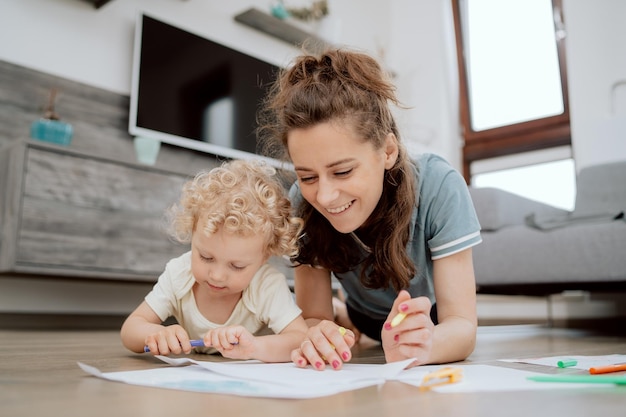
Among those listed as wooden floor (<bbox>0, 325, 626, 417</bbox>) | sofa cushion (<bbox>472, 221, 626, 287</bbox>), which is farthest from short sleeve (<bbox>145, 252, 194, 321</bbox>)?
sofa cushion (<bbox>472, 221, 626, 287</bbox>)

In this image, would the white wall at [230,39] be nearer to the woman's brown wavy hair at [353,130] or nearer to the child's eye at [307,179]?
the woman's brown wavy hair at [353,130]

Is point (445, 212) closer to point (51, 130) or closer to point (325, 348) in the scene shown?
point (325, 348)

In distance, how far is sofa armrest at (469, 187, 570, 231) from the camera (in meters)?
2.29

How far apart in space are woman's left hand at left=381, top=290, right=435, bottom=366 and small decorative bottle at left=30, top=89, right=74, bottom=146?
206cm

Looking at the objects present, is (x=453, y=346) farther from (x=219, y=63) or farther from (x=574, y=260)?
(x=219, y=63)

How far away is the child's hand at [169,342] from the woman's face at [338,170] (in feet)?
1.08

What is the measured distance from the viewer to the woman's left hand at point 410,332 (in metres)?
0.82

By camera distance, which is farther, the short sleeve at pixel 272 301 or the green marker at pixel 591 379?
the short sleeve at pixel 272 301

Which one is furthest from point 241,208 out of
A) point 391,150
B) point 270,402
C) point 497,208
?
point 497,208

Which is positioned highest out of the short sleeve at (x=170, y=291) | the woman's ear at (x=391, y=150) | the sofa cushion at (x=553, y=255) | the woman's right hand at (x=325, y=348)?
the woman's ear at (x=391, y=150)

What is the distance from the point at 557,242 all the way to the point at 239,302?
1.31 m

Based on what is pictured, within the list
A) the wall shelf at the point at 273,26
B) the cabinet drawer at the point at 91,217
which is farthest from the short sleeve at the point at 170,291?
the wall shelf at the point at 273,26

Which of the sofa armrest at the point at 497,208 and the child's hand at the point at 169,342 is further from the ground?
the sofa armrest at the point at 497,208

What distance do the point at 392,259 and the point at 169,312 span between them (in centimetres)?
47
